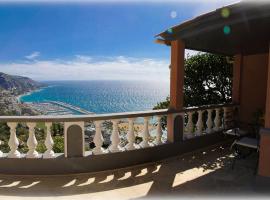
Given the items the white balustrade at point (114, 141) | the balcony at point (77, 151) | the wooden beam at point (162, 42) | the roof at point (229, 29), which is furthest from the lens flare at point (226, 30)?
the white balustrade at point (114, 141)

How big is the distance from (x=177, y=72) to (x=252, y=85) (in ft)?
11.0

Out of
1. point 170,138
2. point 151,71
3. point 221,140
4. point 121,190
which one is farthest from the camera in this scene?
point 151,71

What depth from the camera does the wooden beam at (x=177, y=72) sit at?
17.7 ft

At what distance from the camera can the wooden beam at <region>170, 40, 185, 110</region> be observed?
5.38 meters

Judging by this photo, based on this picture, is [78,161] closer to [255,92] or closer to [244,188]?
[244,188]

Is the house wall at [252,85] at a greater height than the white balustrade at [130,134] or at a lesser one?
greater

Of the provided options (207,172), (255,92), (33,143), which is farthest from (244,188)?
(255,92)

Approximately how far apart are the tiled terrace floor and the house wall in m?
2.91

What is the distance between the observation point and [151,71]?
86000mm

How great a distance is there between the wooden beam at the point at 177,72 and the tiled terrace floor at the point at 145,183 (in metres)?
1.42

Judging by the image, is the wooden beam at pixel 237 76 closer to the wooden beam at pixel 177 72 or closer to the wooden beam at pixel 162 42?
the wooden beam at pixel 177 72

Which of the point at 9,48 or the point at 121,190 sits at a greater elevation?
the point at 9,48

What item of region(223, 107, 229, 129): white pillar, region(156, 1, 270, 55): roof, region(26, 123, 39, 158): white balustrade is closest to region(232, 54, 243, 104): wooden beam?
region(223, 107, 229, 129): white pillar

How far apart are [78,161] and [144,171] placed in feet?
4.12
